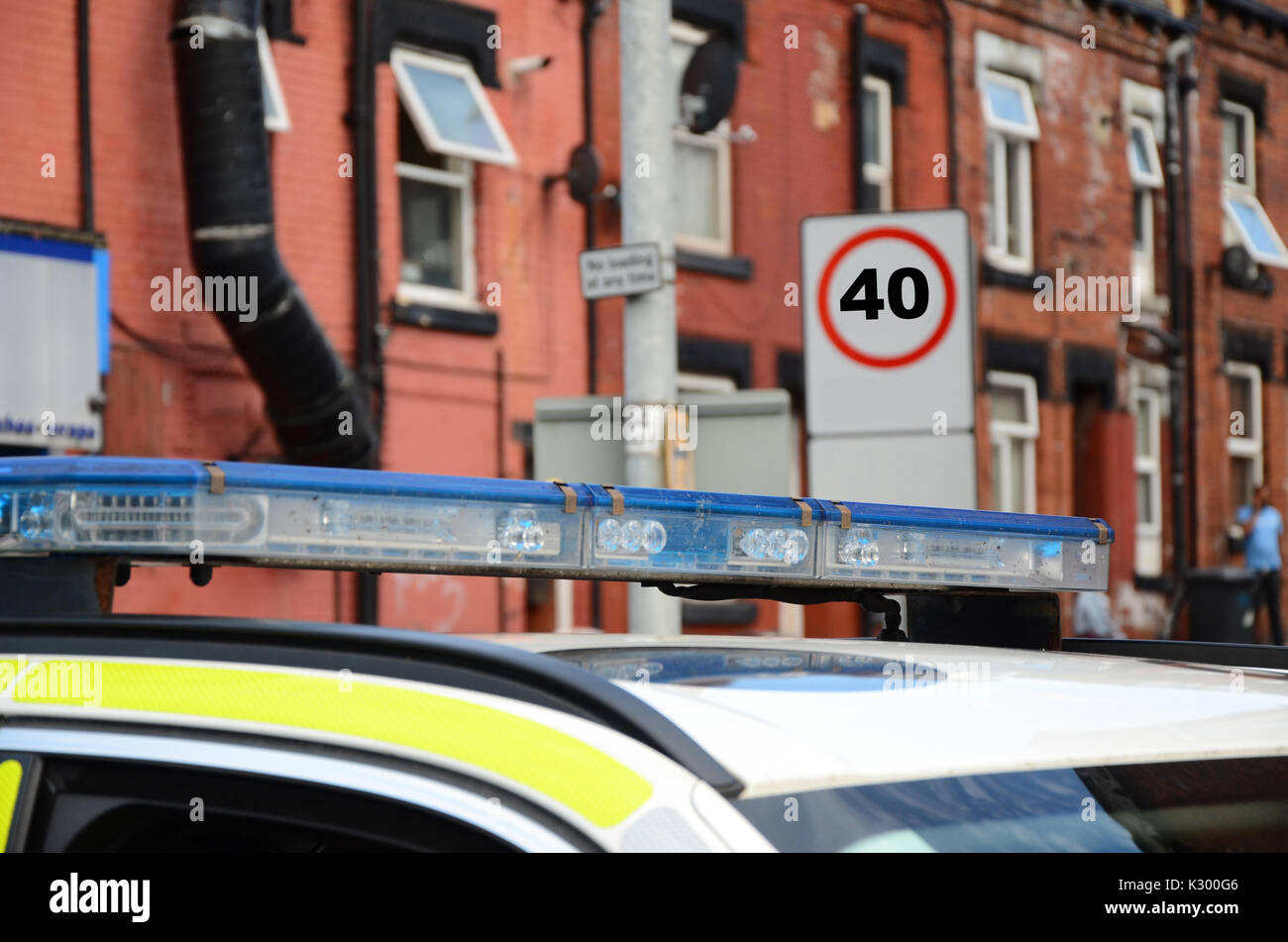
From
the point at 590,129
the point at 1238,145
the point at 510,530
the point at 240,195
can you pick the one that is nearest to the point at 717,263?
the point at 590,129

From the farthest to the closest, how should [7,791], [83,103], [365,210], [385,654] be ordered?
[365,210] < [83,103] < [7,791] < [385,654]

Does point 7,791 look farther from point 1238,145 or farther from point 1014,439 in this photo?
point 1238,145

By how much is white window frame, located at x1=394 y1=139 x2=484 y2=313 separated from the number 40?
29.1ft

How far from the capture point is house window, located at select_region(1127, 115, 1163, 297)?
2411 centimetres

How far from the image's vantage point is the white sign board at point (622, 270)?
28.8ft

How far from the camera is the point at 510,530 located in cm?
256

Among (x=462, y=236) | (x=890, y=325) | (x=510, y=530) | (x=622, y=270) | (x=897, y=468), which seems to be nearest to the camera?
(x=510, y=530)

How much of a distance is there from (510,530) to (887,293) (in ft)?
15.0

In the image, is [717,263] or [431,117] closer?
[431,117]

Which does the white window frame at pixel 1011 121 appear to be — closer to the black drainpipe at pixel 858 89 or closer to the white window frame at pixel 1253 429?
the black drainpipe at pixel 858 89

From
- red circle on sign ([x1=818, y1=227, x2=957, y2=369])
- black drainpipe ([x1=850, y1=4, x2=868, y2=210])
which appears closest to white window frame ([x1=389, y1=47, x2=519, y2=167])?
black drainpipe ([x1=850, y1=4, x2=868, y2=210])

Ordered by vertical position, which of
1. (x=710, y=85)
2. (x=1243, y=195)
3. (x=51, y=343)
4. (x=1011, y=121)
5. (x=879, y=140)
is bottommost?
(x=51, y=343)

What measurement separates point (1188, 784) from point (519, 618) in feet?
45.6
